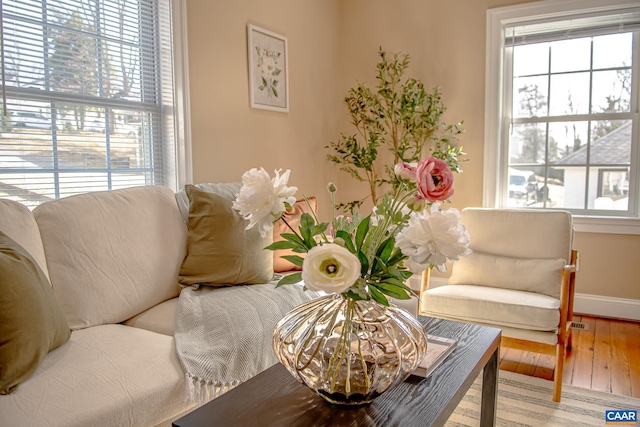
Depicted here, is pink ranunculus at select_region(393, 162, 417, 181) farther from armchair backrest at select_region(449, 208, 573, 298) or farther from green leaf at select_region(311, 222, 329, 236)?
armchair backrest at select_region(449, 208, 573, 298)

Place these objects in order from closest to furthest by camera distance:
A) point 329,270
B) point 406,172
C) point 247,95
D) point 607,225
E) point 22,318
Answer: point 329,270, point 406,172, point 22,318, point 247,95, point 607,225

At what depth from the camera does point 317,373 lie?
48.1 inches

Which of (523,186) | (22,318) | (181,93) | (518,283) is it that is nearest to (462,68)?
(523,186)

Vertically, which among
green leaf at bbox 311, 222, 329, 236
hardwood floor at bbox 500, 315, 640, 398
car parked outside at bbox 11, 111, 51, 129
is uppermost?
car parked outside at bbox 11, 111, 51, 129

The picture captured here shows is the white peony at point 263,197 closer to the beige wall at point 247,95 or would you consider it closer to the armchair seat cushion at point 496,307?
the armchair seat cushion at point 496,307

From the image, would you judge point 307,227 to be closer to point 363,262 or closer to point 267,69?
point 363,262

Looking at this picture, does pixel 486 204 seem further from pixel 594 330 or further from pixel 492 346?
pixel 492 346

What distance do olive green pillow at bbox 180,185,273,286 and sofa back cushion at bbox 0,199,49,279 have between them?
0.67 m

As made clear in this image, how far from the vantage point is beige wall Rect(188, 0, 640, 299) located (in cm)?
312

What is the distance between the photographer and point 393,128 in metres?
4.01

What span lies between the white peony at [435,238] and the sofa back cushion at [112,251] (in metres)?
1.47

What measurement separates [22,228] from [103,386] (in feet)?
2.51

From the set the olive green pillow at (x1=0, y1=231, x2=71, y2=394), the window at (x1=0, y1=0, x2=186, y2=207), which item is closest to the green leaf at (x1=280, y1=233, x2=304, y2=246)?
the olive green pillow at (x1=0, y1=231, x2=71, y2=394)

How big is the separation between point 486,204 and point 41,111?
3108mm
